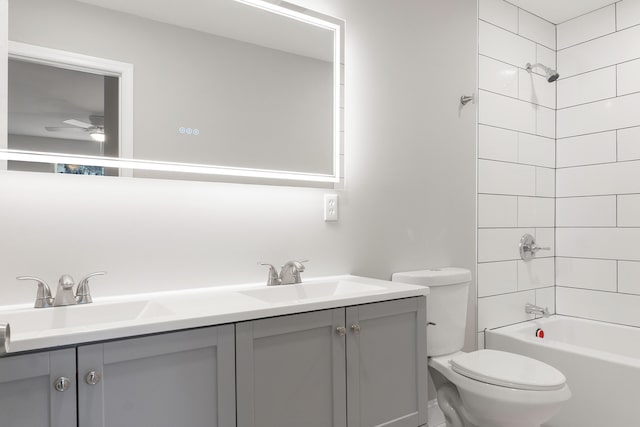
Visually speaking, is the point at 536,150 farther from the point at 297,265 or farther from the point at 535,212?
the point at 297,265

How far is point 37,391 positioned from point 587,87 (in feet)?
10.4

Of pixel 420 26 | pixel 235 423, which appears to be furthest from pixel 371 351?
pixel 420 26

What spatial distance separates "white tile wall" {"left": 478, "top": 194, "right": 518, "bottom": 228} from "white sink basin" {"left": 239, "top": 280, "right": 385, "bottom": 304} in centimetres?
111

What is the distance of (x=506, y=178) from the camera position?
8.38 ft

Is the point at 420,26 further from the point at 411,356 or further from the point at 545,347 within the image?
the point at 545,347

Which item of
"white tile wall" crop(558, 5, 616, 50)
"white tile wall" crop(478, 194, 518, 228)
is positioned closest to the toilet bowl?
"white tile wall" crop(478, 194, 518, 228)

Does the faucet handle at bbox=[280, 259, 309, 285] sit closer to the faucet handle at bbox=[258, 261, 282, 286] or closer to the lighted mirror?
the faucet handle at bbox=[258, 261, 282, 286]

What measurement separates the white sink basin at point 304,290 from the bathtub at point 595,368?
3.94ft

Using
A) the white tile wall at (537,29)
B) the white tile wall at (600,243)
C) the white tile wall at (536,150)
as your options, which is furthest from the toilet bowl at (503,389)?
the white tile wall at (537,29)

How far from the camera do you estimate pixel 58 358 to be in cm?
92

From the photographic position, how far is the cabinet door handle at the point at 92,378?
3.12ft

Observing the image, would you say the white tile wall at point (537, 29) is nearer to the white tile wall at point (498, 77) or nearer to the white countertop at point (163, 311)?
the white tile wall at point (498, 77)

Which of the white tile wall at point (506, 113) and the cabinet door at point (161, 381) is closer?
the cabinet door at point (161, 381)

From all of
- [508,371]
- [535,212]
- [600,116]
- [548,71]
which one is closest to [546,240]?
[535,212]
